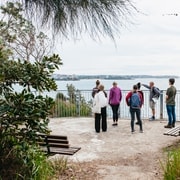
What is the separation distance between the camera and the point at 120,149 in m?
8.02

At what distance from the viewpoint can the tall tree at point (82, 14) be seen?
8.41 feet

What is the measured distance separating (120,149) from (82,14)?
577 cm

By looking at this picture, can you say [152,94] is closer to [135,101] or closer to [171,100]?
[171,100]

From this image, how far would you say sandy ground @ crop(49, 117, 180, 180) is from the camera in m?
5.94

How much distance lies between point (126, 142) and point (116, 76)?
17.7 feet

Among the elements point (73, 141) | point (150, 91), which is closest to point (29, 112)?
point (73, 141)

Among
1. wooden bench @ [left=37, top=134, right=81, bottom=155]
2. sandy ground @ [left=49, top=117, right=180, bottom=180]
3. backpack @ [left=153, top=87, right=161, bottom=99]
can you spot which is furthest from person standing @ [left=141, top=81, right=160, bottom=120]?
wooden bench @ [left=37, top=134, right=81, bottom=155]

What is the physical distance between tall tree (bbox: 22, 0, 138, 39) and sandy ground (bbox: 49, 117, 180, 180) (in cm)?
341

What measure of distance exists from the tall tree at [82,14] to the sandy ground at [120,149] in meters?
3.41

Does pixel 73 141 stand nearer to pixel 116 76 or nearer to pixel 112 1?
pixel 116 76

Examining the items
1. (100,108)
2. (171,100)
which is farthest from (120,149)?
(171,100)

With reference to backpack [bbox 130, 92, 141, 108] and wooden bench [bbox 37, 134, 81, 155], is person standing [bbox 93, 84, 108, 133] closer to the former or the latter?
backpack [bbox 130, 92, 141, 108]

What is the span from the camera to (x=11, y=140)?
4.17 meters

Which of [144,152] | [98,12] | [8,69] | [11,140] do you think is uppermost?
[98,12]
